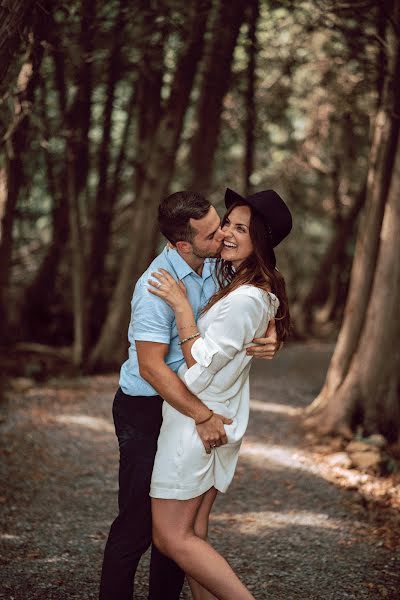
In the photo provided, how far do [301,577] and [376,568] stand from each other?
54 centimetres

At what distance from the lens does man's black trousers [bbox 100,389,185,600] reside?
340 cm

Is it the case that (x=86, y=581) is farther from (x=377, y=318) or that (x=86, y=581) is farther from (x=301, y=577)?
(x=377, y=318)

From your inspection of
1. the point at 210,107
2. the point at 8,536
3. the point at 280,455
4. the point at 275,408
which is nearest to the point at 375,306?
the point at 280,455

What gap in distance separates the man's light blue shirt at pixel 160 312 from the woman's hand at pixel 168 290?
4 cm

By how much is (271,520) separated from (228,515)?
334 millimetres

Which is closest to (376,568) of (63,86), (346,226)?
(63,86)

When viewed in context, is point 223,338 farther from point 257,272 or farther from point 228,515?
point 228,515

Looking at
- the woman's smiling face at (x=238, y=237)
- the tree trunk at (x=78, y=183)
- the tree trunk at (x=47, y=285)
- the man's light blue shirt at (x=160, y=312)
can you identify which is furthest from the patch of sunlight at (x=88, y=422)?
the tree trunk at (x=47, y=285)

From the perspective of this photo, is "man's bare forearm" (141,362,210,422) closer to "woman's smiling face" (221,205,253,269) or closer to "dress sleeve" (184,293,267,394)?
"dress sleeve" (184,293,267,394)

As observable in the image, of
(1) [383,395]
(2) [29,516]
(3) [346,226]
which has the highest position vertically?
(3) [346,226]

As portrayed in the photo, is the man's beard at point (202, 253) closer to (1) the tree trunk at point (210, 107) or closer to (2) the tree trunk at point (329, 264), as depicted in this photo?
(1) the tree trunk at point (210, 107)

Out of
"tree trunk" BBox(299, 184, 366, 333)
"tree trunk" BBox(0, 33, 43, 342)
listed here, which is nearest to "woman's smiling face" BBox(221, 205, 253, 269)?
"tree trunk" BBox(0, 33, 43, 342)

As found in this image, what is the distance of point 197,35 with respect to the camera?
419 inches

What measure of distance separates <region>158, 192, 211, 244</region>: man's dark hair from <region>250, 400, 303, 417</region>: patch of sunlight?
20.5 ft
